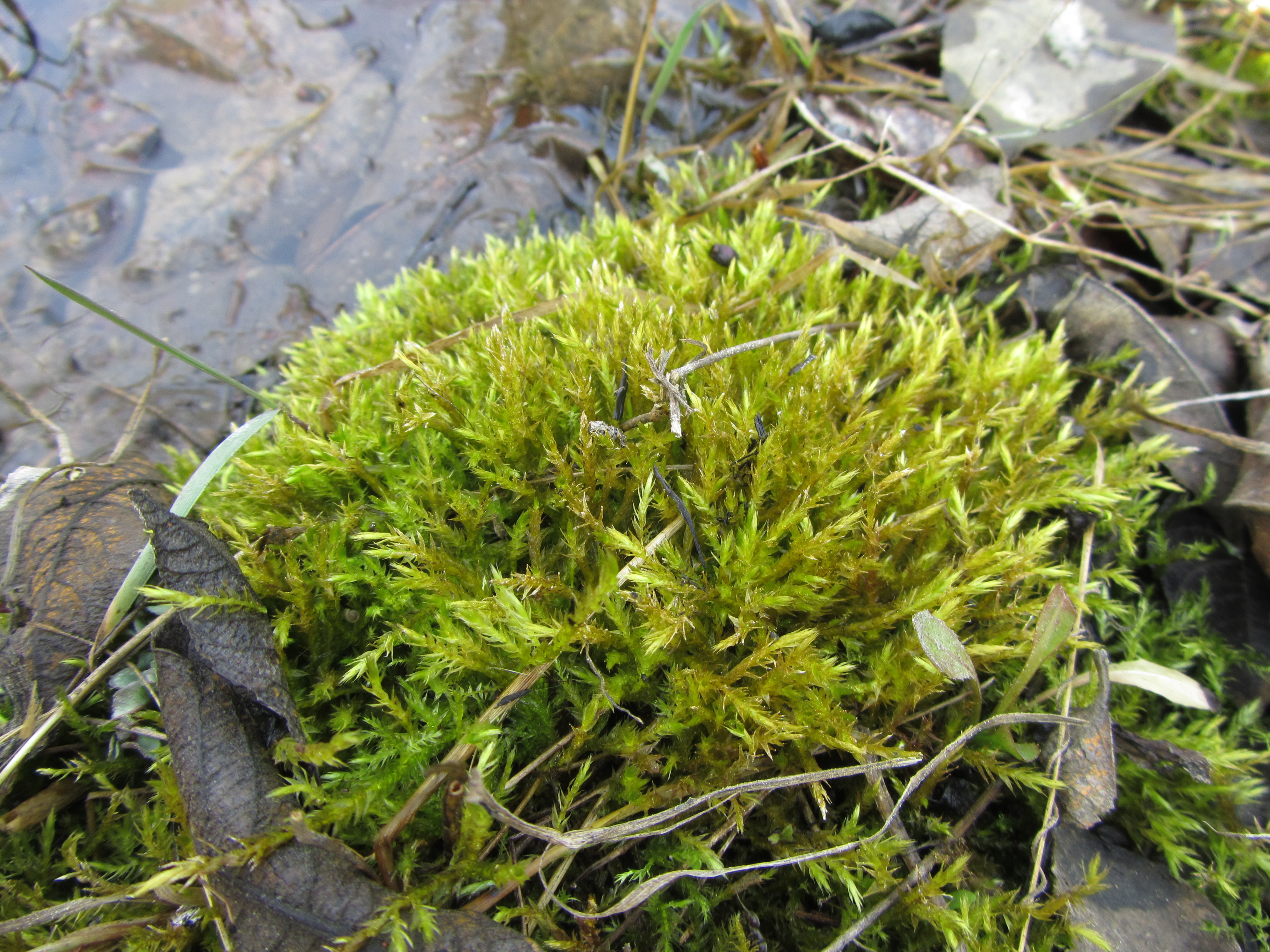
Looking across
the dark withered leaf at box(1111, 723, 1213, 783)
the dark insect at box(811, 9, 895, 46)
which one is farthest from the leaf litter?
the dark insect at box(811, 9, 895, 46)

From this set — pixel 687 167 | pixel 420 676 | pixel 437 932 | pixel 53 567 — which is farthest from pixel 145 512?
pixel 687 167

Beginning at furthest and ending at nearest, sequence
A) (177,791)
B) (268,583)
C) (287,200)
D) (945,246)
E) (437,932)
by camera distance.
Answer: (287,200), (945,246), (268,583), (177,791), (437,932)

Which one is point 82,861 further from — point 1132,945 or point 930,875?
point 1132,945

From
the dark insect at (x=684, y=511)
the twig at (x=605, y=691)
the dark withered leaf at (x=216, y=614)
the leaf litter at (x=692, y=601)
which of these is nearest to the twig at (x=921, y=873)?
the leaf litter at (x=692, y=601)

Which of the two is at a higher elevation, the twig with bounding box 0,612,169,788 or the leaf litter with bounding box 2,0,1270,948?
the twig with bounding box 0,612,169,788

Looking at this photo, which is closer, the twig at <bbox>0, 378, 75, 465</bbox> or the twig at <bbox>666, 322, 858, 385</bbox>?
the twig at <bbox>666, 322, 858, 385</bbox>

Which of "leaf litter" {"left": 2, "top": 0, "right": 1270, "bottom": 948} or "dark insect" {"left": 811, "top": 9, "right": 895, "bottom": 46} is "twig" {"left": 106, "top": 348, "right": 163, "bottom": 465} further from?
"dark insect" {"left": 811, "top": 9, "right": 895, "bottom": 46}

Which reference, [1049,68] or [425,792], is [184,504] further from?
[1049,68]
